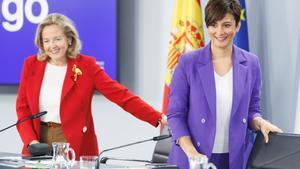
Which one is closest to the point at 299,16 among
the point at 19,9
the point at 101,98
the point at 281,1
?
the point at 281,1

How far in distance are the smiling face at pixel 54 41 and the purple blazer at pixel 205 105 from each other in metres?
0.92

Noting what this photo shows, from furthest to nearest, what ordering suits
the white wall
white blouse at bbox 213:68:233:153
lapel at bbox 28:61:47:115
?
the white wall
lapel at bbox 28:61:47:115
white blouse at bbox 213:68:233:153

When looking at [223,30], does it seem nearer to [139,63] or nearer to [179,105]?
[179,105]

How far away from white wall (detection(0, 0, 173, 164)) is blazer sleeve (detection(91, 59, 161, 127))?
162cm

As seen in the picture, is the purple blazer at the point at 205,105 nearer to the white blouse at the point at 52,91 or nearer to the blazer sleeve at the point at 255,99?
the blazer sleeve at the point at 255,99

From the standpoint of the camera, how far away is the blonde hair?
140 inches

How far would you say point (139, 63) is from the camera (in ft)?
17.6

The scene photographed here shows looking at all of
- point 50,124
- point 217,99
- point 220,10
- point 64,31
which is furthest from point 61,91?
point 220,10

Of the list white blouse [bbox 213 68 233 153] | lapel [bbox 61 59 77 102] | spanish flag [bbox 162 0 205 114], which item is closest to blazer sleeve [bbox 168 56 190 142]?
white blouse [bbox 213 68 233 153]

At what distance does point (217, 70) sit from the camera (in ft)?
9.42

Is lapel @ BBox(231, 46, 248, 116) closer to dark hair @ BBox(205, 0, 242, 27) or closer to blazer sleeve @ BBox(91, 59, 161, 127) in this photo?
dark hair @ BBox(205, 0, 242, 27)

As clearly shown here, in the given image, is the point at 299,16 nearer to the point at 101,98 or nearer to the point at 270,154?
the point at 101,98

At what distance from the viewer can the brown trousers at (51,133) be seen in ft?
11.5

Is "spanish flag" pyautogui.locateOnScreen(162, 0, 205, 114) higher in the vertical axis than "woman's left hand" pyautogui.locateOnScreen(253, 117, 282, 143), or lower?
higher
